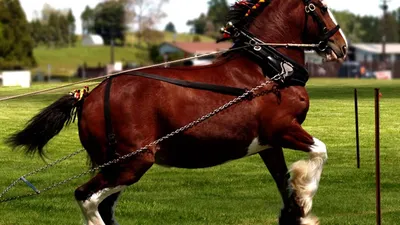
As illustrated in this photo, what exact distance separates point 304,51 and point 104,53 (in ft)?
406

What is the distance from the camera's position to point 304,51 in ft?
31.1

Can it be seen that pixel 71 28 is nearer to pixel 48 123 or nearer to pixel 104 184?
pixel 48 123

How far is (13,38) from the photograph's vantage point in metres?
82.2

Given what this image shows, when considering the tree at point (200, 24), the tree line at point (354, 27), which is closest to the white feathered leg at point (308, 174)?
the tree line at point (354, 27)

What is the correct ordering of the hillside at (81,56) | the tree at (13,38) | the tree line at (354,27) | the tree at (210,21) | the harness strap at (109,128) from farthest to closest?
the tree line at (354,27), the tree at (210,21), the hillside at (81,56), the tree at (13,38), the harness strap at (109,128)

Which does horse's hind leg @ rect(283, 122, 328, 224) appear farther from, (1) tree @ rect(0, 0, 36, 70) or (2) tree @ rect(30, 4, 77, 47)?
(2) tree @ rect(30, 4, 77, 47)

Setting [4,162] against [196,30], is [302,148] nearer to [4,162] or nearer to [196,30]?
[4,162]

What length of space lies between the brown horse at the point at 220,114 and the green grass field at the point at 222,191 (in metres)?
1.05

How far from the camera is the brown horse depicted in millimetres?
8586

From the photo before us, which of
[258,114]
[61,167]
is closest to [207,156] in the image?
[258,114]

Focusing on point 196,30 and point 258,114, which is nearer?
point 258,114

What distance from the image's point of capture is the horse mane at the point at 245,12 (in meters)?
9.40

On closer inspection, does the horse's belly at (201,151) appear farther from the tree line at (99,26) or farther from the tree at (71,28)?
the tree at (71,28)

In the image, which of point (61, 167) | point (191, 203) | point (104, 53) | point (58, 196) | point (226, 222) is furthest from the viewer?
point (104, 53)
